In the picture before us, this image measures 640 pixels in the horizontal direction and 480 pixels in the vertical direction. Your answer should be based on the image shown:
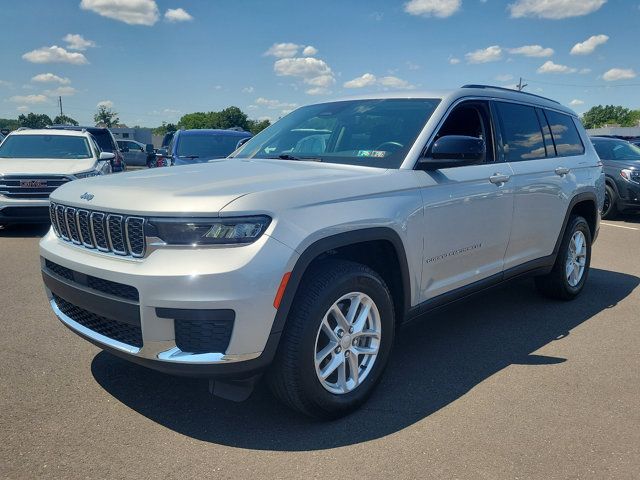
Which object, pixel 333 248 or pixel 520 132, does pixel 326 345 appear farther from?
pixel 520 132

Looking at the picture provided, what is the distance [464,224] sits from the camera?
375cm

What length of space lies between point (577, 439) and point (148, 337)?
2.26m

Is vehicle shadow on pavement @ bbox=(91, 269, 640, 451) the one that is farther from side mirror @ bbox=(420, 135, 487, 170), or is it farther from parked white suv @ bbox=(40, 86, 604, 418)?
side mirror @ bbox=(420, 135, 487, 170)

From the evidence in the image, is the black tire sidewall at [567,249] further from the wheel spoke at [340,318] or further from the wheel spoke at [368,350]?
the wheel spoke at [340,318]

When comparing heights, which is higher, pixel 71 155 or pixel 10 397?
pixel 71 155

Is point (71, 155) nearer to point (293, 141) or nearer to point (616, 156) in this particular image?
point (293, 141)

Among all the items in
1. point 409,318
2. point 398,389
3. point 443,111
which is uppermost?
point 443,111

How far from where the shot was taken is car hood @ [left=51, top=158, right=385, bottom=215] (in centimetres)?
261

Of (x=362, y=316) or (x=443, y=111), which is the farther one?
(x=443, y=111)

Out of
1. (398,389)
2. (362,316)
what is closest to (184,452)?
(362,316)

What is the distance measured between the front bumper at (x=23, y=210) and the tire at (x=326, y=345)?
22.5 feet

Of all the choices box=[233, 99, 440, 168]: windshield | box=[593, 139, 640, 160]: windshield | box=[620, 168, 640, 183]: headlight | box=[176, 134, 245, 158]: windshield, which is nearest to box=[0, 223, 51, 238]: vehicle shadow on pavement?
box=[176, 134, 245, 158]: windshield

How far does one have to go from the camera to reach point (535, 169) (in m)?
4.59

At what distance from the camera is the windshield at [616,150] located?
12.4m
